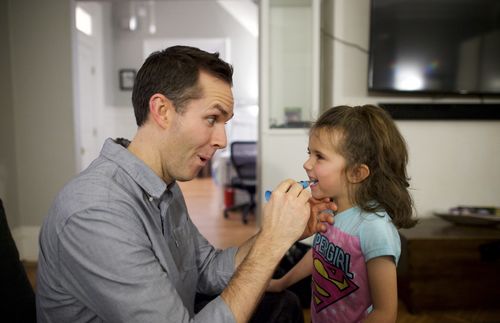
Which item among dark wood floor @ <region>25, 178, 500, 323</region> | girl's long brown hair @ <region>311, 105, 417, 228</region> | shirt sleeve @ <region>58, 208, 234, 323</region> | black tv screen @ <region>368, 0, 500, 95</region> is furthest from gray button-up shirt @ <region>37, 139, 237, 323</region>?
black tv screen @ <region>368, 0, 500, 95</region>

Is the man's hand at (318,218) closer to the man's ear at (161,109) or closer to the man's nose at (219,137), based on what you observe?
the man's nose at (219,137)

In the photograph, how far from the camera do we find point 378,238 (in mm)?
875

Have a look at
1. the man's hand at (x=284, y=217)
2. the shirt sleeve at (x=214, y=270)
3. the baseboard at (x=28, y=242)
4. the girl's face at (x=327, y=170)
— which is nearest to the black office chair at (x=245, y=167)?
the baseboard at (x=28, y=242)

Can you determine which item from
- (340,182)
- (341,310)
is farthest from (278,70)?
(341,310)

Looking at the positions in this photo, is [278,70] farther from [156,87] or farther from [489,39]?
[156,87]

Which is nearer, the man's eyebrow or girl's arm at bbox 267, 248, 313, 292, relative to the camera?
the man's eyebrow

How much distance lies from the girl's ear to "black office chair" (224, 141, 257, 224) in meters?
2.75

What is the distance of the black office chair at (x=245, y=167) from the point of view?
3770 millimetres

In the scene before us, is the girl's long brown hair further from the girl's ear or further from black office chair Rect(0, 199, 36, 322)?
black office chair Rect(0, 199, 36, 322)

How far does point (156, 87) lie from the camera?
0.88 meters

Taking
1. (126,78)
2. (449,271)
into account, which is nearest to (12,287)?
(449,271)

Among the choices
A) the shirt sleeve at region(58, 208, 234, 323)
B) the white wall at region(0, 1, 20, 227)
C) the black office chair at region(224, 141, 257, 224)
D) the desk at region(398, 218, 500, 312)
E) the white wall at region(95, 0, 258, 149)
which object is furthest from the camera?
the white wall at region(95, 0, 258, 149)

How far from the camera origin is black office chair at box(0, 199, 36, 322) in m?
→ 0.79

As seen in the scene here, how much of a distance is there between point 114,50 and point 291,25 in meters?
4.52
